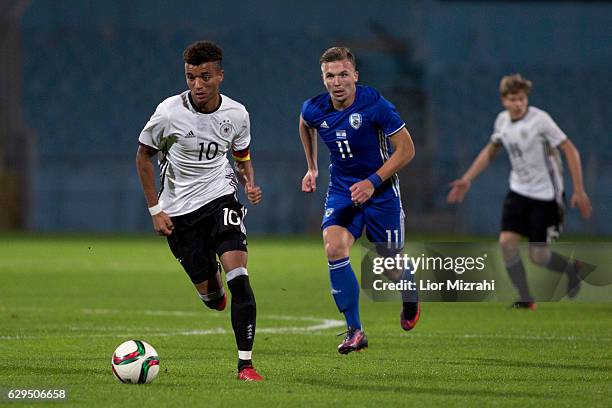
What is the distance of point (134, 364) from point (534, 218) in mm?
6965

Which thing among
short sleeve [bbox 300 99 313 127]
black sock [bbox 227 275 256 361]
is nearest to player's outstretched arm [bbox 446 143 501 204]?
short sleeve [bbox 300 99 313 127]

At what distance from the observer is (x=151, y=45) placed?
113 feet

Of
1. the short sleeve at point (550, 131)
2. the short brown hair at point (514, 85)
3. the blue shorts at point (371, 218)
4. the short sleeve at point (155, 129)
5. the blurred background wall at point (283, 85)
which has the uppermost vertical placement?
the short sleeve at point (155, 129)

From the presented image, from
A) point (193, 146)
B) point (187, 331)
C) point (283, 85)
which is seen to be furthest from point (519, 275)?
point (283, 85)

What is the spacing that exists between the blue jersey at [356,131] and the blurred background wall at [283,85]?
22797mm

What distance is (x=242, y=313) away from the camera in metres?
6.86

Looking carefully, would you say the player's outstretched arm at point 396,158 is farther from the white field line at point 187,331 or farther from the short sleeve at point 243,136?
the white field line at point 187,331

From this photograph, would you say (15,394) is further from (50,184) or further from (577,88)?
(577,88)

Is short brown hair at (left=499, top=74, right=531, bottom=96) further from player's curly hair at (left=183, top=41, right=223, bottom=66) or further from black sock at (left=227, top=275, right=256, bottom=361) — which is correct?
black sock at (left=227, top=275, right=256, bottom=361)

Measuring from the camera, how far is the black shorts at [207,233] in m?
7.14

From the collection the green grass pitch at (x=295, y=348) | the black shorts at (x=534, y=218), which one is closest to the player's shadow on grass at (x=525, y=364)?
the green grass pitch at (x=295, y=348)

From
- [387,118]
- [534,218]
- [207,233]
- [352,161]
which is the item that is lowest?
[534,218]

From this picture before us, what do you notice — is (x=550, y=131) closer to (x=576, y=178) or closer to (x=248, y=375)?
(x=576, y=178)

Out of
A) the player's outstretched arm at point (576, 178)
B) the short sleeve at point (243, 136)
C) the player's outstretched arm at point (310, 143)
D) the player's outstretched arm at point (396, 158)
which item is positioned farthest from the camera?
the player's outstretched arm at point (576, 178)
